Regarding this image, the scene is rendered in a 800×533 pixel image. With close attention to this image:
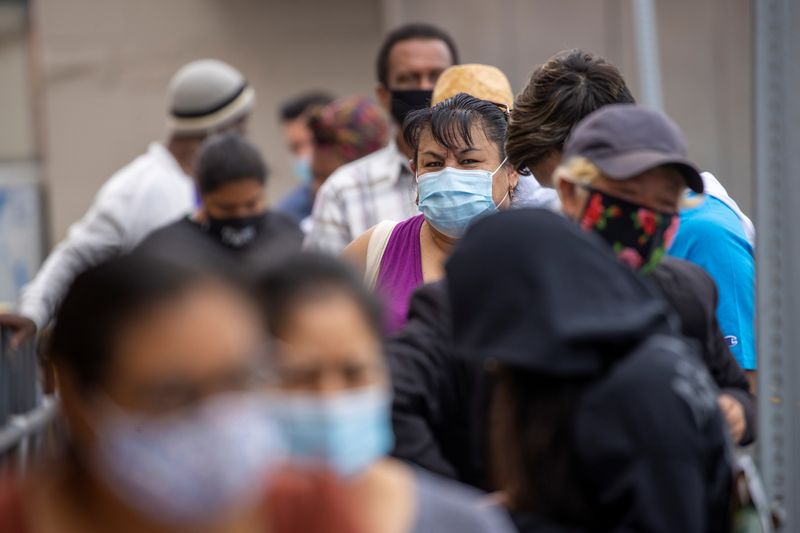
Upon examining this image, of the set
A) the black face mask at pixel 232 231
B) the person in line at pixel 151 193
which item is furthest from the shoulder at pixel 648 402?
the person in line at pixel 151 193

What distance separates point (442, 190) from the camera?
4188 mm

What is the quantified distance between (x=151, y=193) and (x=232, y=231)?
97 cm

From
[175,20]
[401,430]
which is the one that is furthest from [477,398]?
[175,20]

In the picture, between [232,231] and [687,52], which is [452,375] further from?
[687,52]

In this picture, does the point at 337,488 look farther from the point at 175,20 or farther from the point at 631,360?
the point at 175,20

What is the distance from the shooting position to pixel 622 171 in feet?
10.1

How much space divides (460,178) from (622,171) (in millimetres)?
1188

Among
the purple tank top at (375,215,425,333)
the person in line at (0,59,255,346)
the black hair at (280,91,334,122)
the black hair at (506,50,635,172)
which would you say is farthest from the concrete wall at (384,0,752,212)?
the purple tank top at (375,215,425,333)

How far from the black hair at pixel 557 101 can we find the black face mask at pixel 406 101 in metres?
1.85

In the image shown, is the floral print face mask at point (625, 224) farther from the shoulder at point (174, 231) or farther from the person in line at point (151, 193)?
the person in line at point (151, 193)

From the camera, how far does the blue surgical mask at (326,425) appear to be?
7.65ft

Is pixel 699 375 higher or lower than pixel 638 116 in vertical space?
lower

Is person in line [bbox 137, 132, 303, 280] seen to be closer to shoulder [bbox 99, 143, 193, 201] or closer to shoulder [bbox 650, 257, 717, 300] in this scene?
shoulder [bbox 99, 143, 193, 201]

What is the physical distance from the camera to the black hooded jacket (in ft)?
8.41
